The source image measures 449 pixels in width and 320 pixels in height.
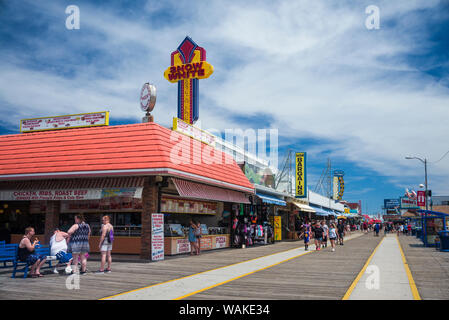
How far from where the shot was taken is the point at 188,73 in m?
25.5

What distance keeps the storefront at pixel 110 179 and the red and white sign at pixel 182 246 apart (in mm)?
49

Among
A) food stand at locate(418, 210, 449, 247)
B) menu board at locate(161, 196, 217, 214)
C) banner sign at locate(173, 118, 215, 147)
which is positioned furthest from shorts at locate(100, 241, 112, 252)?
food stand at locate(418, 210, 449, 247)

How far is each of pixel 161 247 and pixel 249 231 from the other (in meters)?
10.7

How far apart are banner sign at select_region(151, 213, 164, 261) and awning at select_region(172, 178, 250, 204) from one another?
5.67ft

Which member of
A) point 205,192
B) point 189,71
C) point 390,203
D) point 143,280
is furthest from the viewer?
point 390,203

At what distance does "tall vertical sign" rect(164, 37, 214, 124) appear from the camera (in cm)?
2488

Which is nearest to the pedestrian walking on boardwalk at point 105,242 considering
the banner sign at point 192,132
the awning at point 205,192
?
the awning at point 205,192

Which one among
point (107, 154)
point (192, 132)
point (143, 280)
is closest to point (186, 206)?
point (192, 132)

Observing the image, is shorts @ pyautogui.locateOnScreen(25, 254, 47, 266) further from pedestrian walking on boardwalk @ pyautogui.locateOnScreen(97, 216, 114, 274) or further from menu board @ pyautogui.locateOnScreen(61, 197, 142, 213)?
menu board @ pyautogui.locateOnScreen(61, 197, 142, 213)

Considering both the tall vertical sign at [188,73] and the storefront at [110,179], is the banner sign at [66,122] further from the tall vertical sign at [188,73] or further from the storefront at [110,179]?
the tall vertical sign at [188,73]

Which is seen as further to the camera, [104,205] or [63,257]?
[104,205]

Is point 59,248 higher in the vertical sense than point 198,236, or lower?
higher

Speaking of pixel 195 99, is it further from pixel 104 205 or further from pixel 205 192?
pixel 104 205

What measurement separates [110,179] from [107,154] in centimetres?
113
